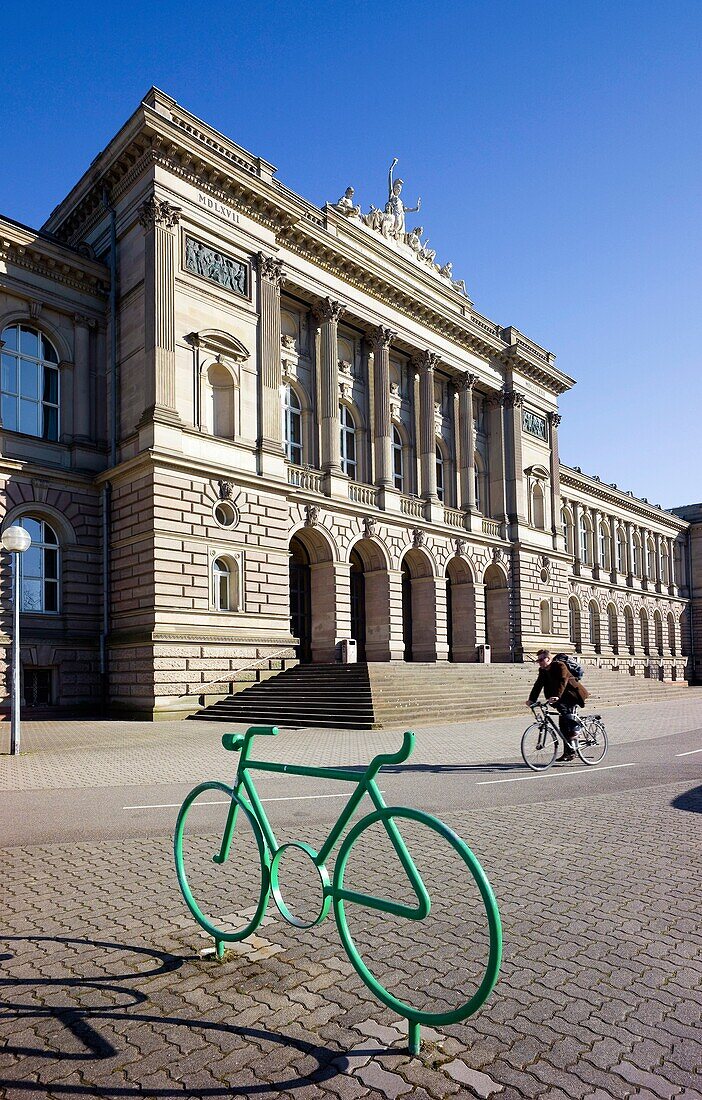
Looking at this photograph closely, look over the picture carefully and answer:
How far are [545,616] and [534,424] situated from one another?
11.4m

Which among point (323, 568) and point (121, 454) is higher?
point (121, 454)

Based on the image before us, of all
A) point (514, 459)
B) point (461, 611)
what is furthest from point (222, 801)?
point (514, 459)

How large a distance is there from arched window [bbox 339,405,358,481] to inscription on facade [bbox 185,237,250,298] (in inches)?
312

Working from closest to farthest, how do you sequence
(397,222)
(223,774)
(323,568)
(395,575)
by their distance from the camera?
(223,774) → (323,568) → (395,575) → (397,222)

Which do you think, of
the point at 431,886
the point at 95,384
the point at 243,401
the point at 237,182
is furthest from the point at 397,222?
the point at 431,886

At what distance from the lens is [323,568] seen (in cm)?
3100

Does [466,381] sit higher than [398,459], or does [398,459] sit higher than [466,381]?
[466,381]

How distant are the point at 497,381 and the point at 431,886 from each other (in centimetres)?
3962

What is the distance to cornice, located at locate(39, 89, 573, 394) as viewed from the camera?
25.0 metres

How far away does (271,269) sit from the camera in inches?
1141

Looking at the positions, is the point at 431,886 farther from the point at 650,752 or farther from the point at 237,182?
the point at 237,182

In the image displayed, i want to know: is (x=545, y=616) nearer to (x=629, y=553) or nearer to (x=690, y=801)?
(x=629, y=553)

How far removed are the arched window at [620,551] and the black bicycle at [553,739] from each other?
53587mm

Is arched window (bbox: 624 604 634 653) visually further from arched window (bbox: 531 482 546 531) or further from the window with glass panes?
the window with glass panes
